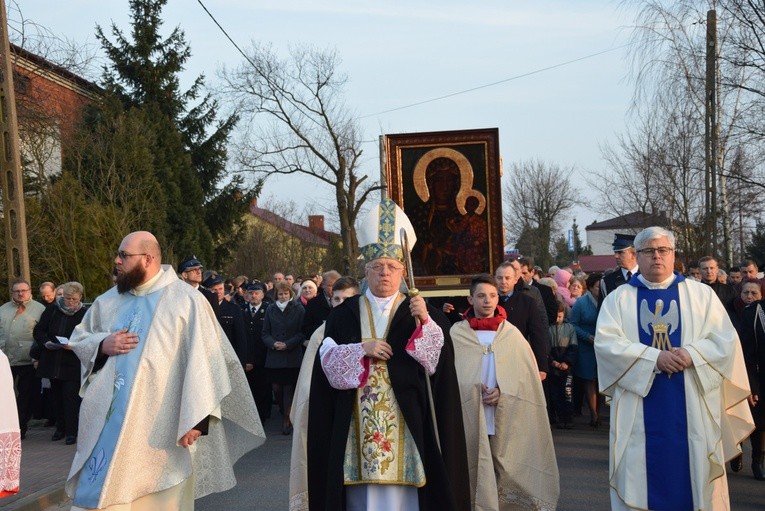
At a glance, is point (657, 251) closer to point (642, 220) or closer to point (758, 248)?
point (642, 220)

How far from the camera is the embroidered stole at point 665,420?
6707 millimetres

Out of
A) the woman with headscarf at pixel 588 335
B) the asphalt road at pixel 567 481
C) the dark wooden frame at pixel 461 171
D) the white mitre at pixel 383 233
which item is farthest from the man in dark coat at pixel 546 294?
the white mitre at pixel 383 233

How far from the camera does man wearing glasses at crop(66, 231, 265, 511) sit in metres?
6.41

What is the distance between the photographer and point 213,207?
38344 mm

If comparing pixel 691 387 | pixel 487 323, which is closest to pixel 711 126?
pixel 487 323

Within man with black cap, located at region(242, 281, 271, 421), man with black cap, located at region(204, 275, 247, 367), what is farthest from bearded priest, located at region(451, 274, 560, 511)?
man with black cap, located at region(242, 281, 271, 421)

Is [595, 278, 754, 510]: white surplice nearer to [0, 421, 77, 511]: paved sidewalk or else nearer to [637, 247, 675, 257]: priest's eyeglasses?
[637, 247, 675, 257]: priest's eyeglasses

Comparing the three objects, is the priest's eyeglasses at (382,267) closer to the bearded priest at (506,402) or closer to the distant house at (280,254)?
the bearded priest at (506,402)

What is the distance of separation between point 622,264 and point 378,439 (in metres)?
5.64

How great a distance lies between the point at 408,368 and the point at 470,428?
1831mm

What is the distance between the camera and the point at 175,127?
36125 millimetres

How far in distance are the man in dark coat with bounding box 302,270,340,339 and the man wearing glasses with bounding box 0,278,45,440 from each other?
11.3ft

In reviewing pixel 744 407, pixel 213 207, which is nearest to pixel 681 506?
pixel 744 407

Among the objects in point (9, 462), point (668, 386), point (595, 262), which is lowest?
point (9, 462)
